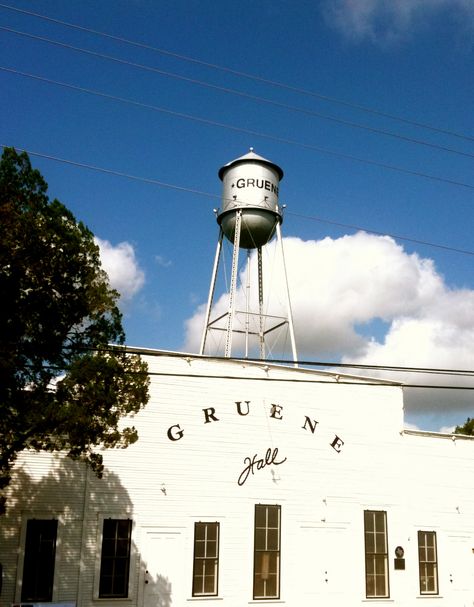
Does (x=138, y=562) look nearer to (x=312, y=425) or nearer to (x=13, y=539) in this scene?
(x=13, y=539)

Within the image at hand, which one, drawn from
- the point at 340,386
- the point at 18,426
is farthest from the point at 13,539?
the point at 340,386

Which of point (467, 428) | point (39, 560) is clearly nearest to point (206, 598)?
point (39, 560)

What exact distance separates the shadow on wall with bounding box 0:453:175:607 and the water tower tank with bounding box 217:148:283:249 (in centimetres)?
1280

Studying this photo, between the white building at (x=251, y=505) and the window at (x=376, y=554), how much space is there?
41 mm

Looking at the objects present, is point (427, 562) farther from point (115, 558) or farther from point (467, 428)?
point (467, 428)

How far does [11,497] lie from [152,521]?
163 inches

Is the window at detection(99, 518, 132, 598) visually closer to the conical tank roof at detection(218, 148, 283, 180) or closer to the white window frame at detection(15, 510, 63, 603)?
the white window frame at detection(15, 510, 63, 603)

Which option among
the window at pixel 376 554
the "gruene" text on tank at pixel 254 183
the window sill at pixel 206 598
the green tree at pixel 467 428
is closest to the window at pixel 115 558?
the window sill at pixel 206 598

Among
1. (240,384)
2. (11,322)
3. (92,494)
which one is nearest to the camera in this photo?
(11,322)

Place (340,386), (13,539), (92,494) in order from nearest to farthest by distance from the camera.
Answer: (13,539), (92,494), (340,386)

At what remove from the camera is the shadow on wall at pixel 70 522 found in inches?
705

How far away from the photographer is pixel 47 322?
45.5 ft

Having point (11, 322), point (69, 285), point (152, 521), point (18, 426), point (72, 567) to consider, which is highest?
point (69, 285)

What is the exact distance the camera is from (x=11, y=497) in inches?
715
